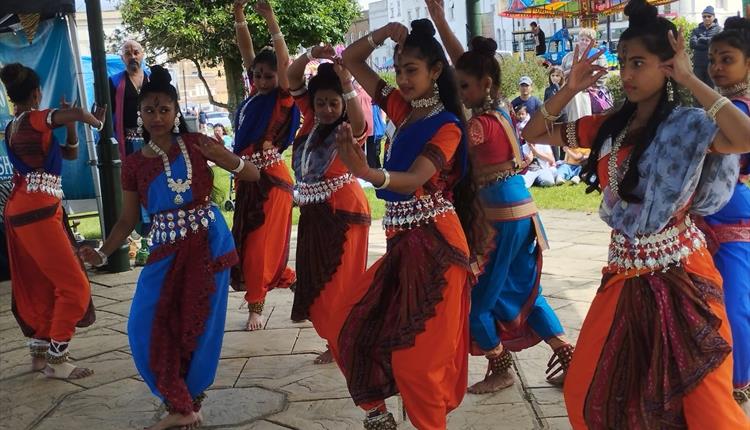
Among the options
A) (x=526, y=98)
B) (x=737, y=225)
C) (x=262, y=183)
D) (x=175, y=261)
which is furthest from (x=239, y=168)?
(x=526, y=98)

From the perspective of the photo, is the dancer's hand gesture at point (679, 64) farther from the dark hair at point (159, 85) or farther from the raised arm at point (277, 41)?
the raised arm at point (277, 41)

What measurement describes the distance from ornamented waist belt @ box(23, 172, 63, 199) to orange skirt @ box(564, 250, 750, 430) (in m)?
3.25

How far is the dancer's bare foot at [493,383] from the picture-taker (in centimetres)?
389

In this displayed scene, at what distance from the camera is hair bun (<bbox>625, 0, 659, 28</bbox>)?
8.32ft

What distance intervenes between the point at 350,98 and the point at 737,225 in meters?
1.80

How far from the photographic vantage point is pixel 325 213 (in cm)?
435

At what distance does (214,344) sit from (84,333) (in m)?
2.28

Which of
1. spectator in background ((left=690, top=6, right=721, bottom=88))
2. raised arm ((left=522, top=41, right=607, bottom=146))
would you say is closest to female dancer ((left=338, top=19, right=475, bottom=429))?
raised arm ((left=522, top=41, right=607, bottom=146))

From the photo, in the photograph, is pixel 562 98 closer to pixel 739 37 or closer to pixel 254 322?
pixel 739 37

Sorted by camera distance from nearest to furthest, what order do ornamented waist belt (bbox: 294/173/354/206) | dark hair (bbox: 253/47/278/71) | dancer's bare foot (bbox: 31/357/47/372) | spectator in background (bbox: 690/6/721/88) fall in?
ornamented waist belt (bbox: 294/173/354/206) → dancer's bare foot (bbox: 31/357/47/372) → dark hair (bbox: 253/47/278/71) → spectator in background (bbox: 690/6/721/88)

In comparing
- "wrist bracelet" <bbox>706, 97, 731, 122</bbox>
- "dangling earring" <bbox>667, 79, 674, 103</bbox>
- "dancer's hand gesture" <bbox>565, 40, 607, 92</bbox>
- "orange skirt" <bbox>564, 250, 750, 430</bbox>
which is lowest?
"orange skirt" <bbox>564, 250, 750, 430</bbox>

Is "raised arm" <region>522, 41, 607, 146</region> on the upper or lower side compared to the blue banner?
lower

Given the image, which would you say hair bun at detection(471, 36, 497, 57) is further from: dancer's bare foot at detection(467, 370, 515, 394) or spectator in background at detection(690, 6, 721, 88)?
spectator in background at detection(690, 6, 721, 88)

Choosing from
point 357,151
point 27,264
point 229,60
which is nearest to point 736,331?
point 357,151
